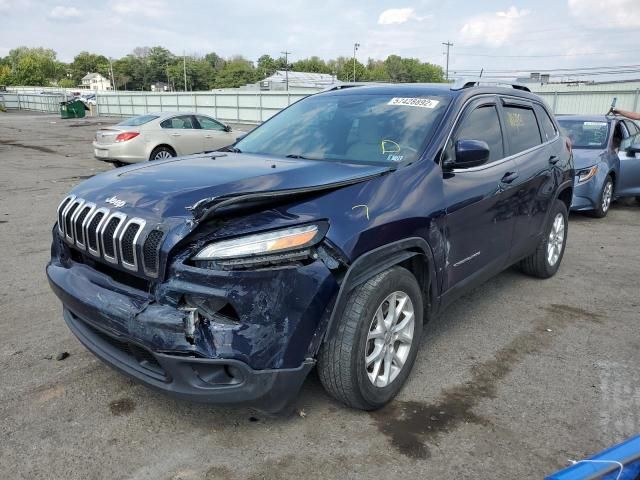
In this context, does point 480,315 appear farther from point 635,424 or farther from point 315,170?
point 315,170

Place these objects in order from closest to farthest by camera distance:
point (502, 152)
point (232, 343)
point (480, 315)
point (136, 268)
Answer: point (232, 343) → point (136, 268) → point (502, 152) → point (480, 315)

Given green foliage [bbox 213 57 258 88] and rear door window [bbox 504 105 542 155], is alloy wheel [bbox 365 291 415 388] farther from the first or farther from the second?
green foliage [bbox 213 57 258 88]

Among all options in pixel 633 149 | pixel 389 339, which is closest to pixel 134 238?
pixel 389 339

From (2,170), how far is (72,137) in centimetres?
1302

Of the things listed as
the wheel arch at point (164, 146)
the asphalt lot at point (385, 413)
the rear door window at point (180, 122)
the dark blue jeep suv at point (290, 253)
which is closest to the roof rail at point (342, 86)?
the dark blue jeep suv at point (290, 253)

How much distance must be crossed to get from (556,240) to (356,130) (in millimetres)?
2893

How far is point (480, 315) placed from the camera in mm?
4648

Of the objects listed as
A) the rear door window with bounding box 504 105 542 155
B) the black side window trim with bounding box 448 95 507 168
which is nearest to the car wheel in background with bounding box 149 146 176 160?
the rear door window with bounding box 504 105 542 155

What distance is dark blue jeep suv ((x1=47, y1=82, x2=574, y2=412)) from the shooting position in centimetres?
250

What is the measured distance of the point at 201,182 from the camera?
2.88 metres

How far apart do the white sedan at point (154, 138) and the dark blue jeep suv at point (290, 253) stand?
31.3 ft

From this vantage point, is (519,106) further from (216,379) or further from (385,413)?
(216,379)

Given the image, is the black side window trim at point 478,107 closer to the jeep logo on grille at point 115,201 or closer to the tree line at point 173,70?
the jeep logo on grille at point 115,201

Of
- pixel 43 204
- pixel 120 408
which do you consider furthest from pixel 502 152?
pixel 43 204
